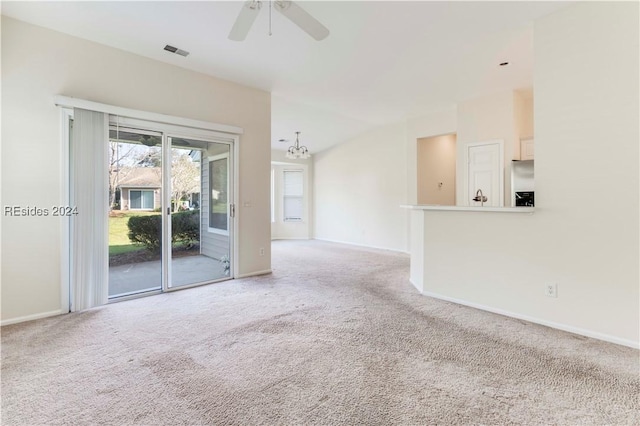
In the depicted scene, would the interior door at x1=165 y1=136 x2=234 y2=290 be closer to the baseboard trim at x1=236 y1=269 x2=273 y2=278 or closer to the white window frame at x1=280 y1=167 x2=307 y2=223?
the baseboard trim at x1=236 y1=269 x2=273 y2=278

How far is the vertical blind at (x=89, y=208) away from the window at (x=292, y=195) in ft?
20.4

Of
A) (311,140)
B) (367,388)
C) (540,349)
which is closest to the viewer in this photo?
(367,388)

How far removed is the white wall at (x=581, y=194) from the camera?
8.10 feet

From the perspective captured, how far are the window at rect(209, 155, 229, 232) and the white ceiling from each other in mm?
1260

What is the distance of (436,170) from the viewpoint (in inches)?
269

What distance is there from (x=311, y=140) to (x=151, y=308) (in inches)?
236

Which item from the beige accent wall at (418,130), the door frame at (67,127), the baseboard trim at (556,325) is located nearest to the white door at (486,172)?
the beige accent wall at (418,130)

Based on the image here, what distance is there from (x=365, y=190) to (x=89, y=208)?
5985mm

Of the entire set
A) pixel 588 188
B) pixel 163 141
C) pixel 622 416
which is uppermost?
pixel 163 141

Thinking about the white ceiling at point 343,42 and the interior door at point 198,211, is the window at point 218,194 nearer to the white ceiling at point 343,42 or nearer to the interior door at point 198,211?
the interior door at point 198,211

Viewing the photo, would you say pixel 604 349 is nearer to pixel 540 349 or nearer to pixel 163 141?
pixel 540 349

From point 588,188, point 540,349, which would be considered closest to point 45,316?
point 540,349

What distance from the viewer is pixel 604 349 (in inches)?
93.4

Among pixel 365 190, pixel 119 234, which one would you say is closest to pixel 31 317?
pixel 119 234
